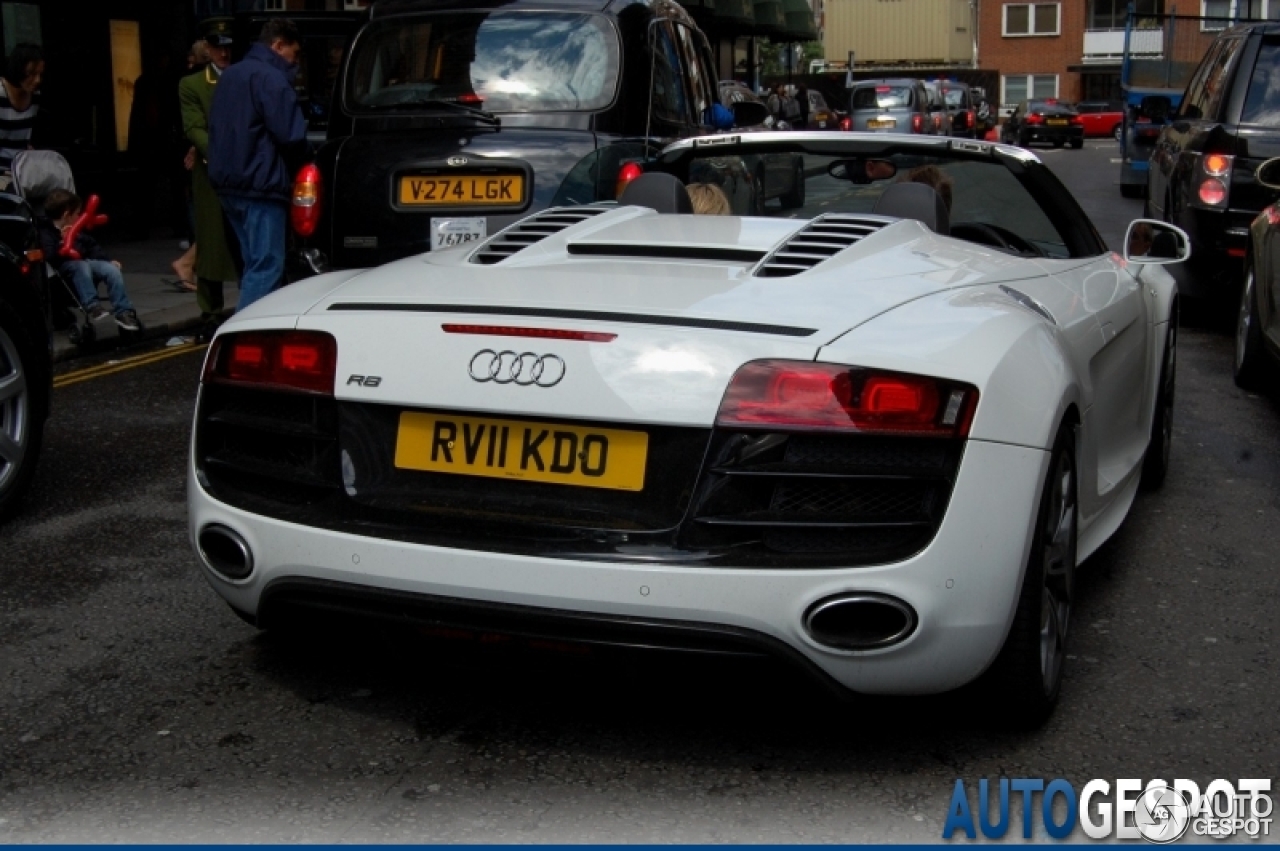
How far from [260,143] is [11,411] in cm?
384

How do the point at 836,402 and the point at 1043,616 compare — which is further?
the point at 1043,616

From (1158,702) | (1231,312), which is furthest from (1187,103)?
(1158,702)

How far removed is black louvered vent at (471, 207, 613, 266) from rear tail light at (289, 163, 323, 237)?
4055 mm

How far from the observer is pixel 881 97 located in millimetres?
38406

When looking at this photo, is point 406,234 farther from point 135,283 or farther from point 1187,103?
point 1187,103

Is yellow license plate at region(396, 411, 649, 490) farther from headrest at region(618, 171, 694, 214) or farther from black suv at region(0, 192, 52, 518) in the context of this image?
black suv at region(0, 192, 52, 518)

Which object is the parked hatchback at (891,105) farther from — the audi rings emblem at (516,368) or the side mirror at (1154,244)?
the audi rings emblem at (516,368)

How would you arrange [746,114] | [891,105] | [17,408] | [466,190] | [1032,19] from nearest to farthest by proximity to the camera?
[17,408]
[466,190]
[746,114]
[891,105]
[1032,19]

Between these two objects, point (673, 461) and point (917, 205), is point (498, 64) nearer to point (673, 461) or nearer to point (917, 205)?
point (917, 205)

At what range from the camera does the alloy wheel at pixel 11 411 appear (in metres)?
5.66

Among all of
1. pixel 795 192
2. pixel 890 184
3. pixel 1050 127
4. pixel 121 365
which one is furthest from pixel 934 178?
pixel 1050 127

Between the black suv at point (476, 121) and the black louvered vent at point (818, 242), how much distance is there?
12.9ft

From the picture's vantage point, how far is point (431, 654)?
3.50 metres

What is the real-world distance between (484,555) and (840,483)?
2.24 feet
